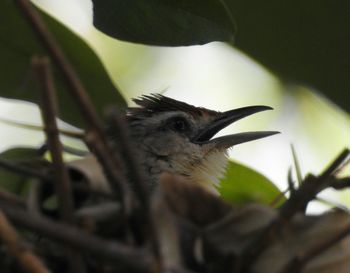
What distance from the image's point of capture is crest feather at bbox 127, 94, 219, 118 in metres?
6.48

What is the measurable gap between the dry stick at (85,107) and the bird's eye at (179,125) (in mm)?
2829

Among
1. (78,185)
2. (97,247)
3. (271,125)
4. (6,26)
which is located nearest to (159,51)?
(271,125)

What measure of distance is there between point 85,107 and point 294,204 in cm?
79

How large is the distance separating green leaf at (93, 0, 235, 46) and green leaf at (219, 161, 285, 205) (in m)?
0.94

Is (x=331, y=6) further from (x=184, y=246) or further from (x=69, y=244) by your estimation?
(x=69, y=244)

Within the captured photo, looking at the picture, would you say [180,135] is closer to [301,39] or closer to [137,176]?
[301,39]

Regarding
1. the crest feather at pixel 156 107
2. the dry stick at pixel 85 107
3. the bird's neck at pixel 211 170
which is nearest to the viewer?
the dry stick at pixel 85 107

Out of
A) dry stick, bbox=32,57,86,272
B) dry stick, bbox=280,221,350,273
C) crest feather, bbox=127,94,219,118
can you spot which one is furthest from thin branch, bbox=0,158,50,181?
crest feather, bbox=127,94,219,118

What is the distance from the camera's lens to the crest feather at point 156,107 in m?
6.48

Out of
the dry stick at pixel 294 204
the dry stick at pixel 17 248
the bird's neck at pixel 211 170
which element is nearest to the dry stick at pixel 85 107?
the dry stick at pixel 17 248

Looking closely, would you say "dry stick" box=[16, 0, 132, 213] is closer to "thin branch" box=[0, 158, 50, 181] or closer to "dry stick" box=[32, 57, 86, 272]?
"dry stick" box=[32, 57, 86, 272]

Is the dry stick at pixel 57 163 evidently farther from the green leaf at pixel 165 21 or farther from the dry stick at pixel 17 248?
the green leaf at pixel 165 21

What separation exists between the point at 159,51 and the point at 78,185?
17.1 feet

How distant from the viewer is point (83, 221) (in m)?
3.65
